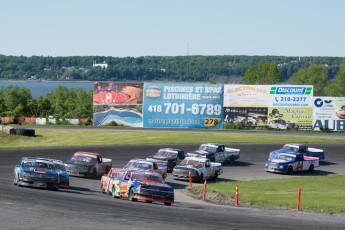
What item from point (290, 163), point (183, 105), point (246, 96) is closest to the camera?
point (290, 163)

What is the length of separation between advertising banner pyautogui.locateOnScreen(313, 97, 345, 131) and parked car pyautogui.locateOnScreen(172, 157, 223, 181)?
44774 millimetres

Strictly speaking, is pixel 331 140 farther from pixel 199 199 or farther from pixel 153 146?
pixel 199 199

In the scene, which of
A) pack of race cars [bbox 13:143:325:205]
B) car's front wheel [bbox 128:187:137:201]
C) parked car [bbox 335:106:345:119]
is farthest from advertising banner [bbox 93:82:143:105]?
car's front wheel [bbox 128:187:137:201]

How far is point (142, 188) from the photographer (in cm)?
3012

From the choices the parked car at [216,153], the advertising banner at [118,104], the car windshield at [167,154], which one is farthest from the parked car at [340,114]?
the car windshield at [167,154]

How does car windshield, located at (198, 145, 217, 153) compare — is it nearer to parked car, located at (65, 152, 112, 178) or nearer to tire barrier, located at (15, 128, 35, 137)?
parked car, located at (65, 152, 112, 178)

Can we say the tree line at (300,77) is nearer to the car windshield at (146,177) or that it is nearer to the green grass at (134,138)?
the green grass at (134,138)

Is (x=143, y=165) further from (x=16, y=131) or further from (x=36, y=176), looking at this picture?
(x=16, y=131)

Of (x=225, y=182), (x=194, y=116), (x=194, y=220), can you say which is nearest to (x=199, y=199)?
(x=225, y=182)

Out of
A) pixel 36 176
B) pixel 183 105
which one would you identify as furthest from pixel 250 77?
pixel 36 176

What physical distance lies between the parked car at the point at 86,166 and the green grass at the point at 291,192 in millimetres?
6022

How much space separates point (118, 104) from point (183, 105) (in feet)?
27.9

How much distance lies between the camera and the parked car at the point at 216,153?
5166cm

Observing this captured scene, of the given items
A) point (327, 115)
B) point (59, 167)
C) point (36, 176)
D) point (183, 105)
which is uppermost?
point (183, 105)
